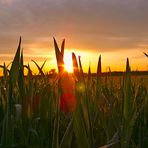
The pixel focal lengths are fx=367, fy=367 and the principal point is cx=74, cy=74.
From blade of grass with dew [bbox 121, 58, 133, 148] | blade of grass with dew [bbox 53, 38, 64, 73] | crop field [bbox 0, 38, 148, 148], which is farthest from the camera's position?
blade of grass with dew [bbox 121, 58, 133, 148]

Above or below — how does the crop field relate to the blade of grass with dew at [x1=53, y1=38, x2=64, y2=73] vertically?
below

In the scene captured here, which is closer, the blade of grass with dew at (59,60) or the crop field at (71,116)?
the crop field at (71,116)

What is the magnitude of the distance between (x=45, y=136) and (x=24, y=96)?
11.1 inches

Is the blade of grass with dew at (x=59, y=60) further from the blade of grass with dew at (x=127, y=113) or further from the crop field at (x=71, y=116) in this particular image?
the blade of grass with dew at (x=127, y=113)

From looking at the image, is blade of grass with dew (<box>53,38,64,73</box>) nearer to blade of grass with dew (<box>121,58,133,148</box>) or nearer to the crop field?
the crop field

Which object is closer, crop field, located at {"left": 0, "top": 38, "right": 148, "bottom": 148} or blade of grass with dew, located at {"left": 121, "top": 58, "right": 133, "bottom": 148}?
crop field, located at {"left": 0, "top": 38, "right": 148, "bottom": 148}

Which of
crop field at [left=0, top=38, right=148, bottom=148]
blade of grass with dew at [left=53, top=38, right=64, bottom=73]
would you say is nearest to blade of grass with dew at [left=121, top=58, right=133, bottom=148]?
crop field at [left=0, top=38, right=148, bottom=148]

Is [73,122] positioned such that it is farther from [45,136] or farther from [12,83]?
[45,136]

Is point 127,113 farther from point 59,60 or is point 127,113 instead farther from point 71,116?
point 59,60

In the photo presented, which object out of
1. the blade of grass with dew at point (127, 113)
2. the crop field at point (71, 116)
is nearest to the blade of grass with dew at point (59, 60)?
the crop field at point (71, 116)

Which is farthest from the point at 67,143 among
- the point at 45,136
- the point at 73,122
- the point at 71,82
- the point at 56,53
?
the point at 45,136

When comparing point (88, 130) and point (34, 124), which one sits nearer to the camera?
point (88, 130)

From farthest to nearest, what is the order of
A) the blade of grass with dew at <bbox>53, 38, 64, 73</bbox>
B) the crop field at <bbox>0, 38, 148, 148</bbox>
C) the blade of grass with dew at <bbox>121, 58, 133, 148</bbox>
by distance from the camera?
the blade of grass with dew at <bbox>121, 58, 133, 148</bbox>
the blade of grass with dew at <bbox>53, 38, 64, 73</bbox>
the crop field at <bbox>0, 38, 148, 148</bbox>

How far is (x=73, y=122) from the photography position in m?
1.42
